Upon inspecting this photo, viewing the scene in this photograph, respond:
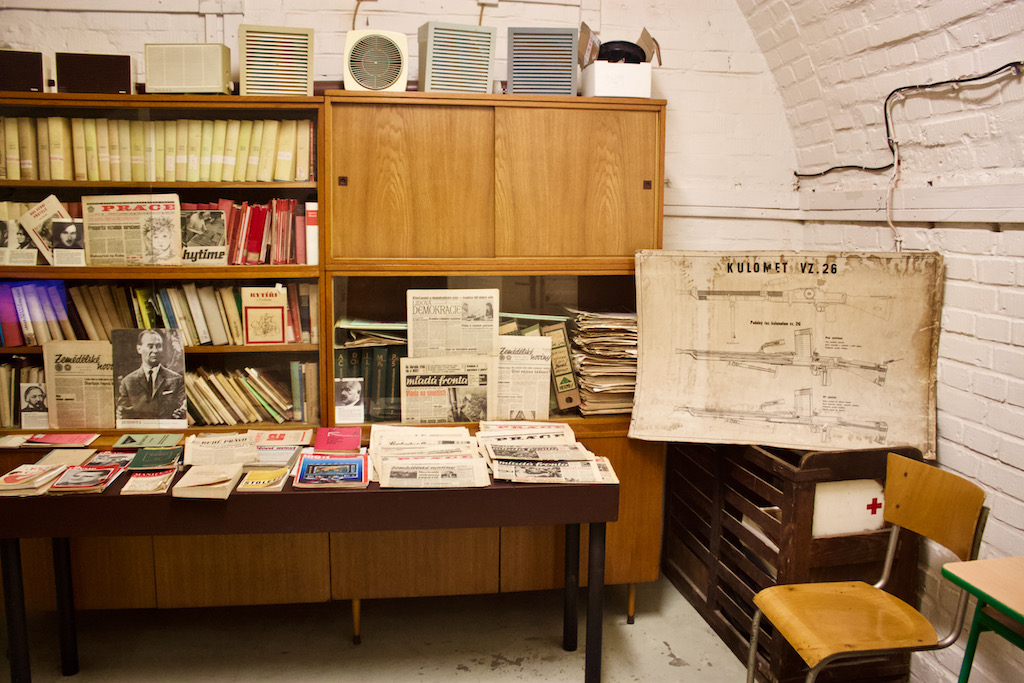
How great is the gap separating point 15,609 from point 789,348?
8.29ft

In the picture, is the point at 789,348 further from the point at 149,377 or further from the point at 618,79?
the point at 149,377

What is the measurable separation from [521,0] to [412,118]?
2.85ft

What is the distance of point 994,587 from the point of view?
1559 millimetres

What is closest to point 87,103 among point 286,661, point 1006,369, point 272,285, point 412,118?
Result: point 272,285

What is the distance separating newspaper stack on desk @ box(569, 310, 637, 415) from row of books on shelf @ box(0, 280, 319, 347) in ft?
3.23

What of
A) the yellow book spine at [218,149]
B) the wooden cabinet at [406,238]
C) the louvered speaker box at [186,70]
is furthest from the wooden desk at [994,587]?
the louvered speaker box at [186,70]

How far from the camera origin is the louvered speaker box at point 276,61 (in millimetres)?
2525

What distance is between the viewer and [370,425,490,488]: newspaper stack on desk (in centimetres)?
216

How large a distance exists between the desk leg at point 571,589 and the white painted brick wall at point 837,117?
1163 millimetres

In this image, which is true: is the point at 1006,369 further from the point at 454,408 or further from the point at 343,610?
the point at 343,610

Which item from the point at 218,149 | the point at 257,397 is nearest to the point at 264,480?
the point at 257,397

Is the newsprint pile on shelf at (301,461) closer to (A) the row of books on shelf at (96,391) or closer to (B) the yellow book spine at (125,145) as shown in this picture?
(A) the row of books on shelf at (96,391)

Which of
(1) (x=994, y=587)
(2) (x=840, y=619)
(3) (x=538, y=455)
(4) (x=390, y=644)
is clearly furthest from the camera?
(4) (x=390, y=644)

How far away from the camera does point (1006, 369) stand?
217 centimetres
